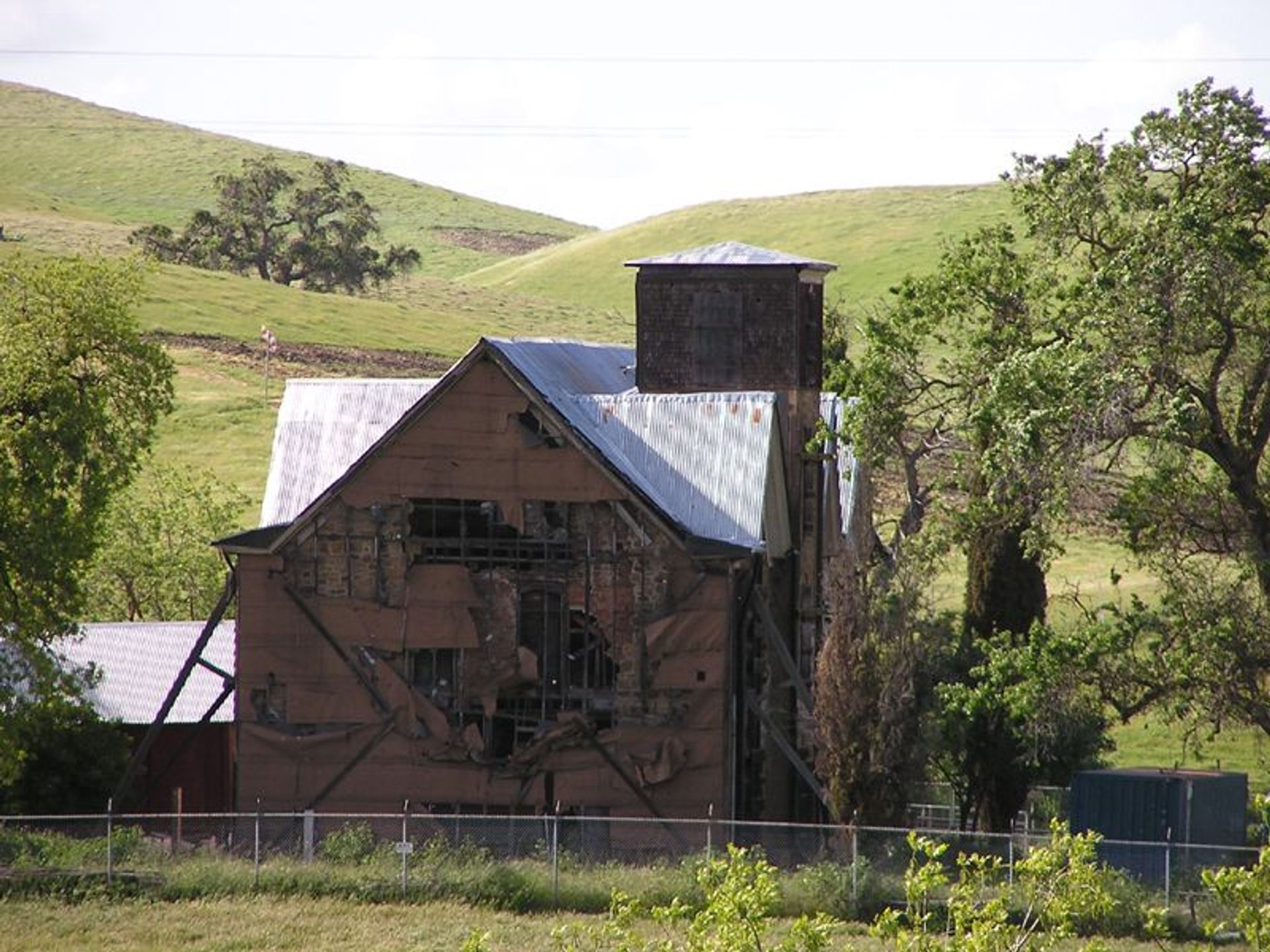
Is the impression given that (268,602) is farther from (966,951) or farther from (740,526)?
(966,951)

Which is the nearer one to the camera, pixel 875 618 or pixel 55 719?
pixel 875 618

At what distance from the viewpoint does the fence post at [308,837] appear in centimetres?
3269

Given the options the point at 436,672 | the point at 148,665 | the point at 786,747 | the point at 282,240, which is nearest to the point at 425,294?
the point at 282,240

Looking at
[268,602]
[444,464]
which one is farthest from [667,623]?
[268,602]

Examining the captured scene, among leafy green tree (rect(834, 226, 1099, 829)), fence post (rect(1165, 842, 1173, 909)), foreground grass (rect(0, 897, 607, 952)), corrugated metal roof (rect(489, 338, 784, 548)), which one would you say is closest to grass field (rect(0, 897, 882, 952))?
foreground grass (rect(0, 897, 607, 952))

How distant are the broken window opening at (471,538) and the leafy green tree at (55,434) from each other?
6833 millimetres

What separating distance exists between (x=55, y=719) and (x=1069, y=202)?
19.3 meters

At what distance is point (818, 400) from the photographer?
41.4 metres

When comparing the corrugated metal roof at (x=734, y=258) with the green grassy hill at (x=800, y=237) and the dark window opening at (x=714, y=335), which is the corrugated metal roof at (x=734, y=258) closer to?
the dark window opening at (x=714, y=335)

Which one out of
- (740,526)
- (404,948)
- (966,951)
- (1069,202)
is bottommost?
(404,948)

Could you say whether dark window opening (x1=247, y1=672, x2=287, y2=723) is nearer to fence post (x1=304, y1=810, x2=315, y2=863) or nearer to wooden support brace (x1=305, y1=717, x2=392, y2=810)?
Result: wooden support brace (x1=305, y1=717, x2=392, y2=810)

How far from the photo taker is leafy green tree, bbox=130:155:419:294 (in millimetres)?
138500

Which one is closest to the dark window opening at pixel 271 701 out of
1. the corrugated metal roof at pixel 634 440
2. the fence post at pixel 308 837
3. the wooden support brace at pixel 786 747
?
the fence post at pixel 308 837

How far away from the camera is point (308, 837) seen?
110ft
